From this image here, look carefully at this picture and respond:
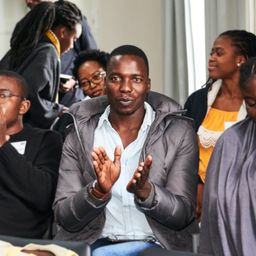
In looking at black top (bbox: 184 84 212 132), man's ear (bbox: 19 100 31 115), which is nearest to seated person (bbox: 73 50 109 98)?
black top (bbox: 184 84 212 132)

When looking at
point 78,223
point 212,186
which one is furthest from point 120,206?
point 212,186

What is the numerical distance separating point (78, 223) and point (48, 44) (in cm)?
160

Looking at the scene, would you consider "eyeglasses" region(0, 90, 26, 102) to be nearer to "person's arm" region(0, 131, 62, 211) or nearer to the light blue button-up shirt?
"person's arm" region(0, 131, 62, 211)

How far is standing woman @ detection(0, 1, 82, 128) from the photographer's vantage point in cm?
422

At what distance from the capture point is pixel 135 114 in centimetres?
326

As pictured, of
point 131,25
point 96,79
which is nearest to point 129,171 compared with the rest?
point 96,79

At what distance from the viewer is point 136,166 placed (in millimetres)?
3164

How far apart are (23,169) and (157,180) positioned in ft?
2.07

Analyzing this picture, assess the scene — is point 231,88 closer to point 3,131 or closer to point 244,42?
point 244,42

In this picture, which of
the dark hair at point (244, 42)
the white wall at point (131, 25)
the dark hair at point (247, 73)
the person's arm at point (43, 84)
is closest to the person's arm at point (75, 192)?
the dark hair at point (247, 73)

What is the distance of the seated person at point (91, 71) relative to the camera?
4.32 metres

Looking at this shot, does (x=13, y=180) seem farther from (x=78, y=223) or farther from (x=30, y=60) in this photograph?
(x=30, y=60)

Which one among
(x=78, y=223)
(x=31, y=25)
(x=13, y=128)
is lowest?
(x=78, y=223)

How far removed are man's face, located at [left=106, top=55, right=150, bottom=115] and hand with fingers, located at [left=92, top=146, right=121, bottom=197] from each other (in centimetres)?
39
